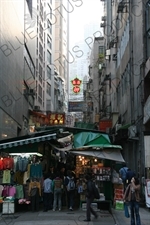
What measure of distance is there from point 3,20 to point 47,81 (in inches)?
1568

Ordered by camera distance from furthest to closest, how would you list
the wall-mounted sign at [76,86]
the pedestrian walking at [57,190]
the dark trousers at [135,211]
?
the wall-mounted sign at [76,86]
the pedestrian walking at [57,190]
the dark trousers at [135,211]

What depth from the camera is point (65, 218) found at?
12000 mm

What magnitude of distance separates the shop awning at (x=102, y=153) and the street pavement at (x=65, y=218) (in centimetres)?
204

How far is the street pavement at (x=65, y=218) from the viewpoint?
11.2 m

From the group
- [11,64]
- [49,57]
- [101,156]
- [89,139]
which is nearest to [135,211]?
[101,156]

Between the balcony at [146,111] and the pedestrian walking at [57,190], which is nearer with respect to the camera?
the pedestrian walking at [57,190]

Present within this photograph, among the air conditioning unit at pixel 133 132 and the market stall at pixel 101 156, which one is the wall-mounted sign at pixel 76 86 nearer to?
the air conditioning unit at pixel 133 132

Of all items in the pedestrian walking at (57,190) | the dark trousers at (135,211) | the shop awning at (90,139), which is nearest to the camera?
the dark trousers at (135,211)

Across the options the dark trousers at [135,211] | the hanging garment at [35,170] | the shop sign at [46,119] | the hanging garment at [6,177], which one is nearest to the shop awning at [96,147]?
the hanging garment at [35,170]

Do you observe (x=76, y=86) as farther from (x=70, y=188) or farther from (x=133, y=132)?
(x=70, y=188)

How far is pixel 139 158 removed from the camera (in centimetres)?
1719

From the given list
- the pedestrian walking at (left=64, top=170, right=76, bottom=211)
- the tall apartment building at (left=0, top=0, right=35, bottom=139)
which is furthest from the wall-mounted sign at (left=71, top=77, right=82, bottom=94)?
the pedestrian walking at (left=64, top=170, right=76, bottom=211)

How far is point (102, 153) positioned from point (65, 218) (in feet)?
10.9

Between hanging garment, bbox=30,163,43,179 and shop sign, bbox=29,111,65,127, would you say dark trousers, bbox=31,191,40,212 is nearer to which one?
hanging garment, bbox=30,163,43,179
